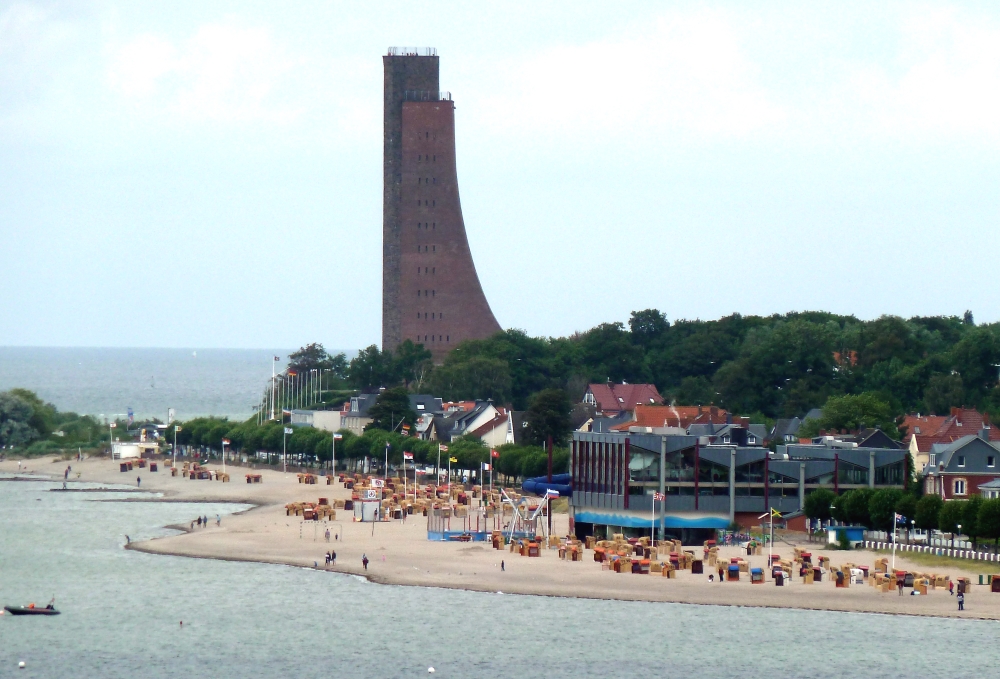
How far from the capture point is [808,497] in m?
75.9

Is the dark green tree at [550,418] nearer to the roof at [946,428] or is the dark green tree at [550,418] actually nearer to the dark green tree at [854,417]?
the dark green tree at [854,417]

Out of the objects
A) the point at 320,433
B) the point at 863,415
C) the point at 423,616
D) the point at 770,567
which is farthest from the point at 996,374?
the point at 423,616

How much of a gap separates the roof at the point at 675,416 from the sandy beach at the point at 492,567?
19.6 meters

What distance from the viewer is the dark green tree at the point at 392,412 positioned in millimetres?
122000

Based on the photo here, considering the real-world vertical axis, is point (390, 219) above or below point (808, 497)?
above

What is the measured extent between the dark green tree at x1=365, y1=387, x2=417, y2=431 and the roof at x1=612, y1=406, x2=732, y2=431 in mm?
18141

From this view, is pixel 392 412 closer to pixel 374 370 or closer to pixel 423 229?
pixel 374 370

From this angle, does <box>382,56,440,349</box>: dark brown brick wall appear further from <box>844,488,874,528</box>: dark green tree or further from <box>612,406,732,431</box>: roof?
<box>844,488,874,528</box>: dark green tree

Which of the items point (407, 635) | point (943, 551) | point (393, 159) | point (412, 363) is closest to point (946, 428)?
point (943, 551)

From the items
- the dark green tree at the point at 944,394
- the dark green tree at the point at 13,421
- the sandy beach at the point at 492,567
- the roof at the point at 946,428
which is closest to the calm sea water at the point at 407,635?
the sandy beach at the point at 492,567

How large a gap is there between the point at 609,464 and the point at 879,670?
25.4 m

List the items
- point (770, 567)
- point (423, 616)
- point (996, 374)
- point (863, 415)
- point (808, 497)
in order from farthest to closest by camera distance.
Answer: point (996, 374), point (863, 415), point (808, 497), point (770, 567), point (423, 616)

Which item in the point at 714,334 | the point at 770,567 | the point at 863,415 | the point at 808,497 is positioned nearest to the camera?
the point at 770,567

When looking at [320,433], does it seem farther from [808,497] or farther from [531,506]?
[808,497]
